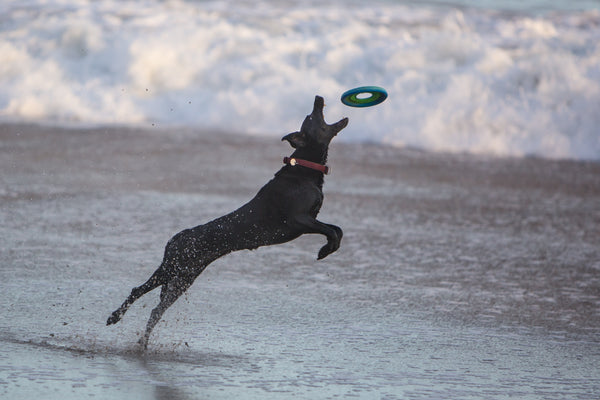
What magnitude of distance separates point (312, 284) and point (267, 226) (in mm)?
1475

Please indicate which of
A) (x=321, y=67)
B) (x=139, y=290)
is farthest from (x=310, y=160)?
(x=321, y=67)

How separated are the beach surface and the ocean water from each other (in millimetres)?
1517

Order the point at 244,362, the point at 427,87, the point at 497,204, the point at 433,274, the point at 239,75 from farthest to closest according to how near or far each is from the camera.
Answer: the point at 239,75, the point at 427,87, the point at 497,204, the point at 433,274, the point at 244,362

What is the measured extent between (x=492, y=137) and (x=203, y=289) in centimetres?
665

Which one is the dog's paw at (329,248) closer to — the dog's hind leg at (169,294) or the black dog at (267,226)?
the black dog at (267,226)

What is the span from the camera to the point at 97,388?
13.7ft

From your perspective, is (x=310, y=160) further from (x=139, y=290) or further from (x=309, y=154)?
(x=139, y=290)

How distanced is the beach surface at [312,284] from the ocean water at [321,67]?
1517mm

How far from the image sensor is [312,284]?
6.33 metres

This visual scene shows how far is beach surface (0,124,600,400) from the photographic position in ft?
14.9

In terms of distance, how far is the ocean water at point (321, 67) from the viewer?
12328 millimetres

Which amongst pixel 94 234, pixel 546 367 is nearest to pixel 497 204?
pixel 94 234

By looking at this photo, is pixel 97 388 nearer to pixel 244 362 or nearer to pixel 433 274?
pixel 244 362

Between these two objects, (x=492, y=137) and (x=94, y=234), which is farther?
(x=492, y=137)
